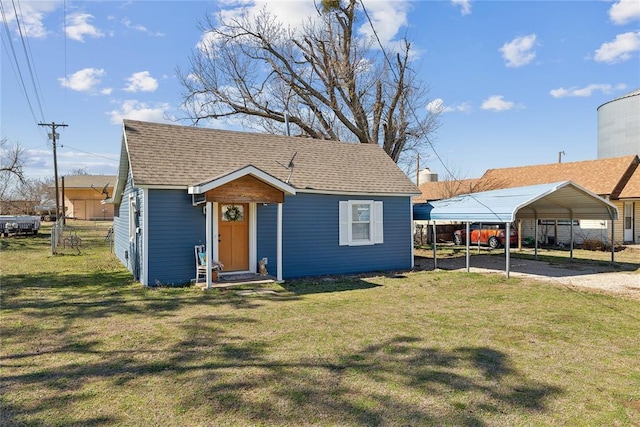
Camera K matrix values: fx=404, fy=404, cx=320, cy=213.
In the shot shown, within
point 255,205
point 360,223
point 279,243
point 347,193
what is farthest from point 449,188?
point 279,243

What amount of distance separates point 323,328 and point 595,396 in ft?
11.7

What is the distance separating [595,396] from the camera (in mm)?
4062

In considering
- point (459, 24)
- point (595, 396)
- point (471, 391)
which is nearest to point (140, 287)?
point (471, 391)

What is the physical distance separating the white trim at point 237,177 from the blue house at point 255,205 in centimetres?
2

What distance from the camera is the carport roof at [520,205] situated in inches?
445

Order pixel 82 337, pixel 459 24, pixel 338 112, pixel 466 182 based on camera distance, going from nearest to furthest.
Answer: pixel 82 337 < pixel 459 24 < pixel 338 112 < pixel 466 182

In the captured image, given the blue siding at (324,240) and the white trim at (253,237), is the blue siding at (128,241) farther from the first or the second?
the blue siding at (324,240)

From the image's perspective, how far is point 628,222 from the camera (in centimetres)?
2067

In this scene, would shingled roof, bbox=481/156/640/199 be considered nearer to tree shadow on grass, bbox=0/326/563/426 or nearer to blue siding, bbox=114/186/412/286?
blue siding, bbox=114/186/412/286

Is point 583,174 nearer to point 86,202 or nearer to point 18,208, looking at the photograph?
point 18,208

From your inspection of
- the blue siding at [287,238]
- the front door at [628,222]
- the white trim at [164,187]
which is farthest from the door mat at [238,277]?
the front door at [628,222]

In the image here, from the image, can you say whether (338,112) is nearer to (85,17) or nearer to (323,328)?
(85,17)

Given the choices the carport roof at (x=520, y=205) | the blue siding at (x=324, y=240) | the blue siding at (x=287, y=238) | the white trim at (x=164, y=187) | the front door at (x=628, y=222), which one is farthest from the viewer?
the front door at (x=628, y=222)

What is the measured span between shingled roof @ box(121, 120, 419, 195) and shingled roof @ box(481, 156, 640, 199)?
13181 mm
